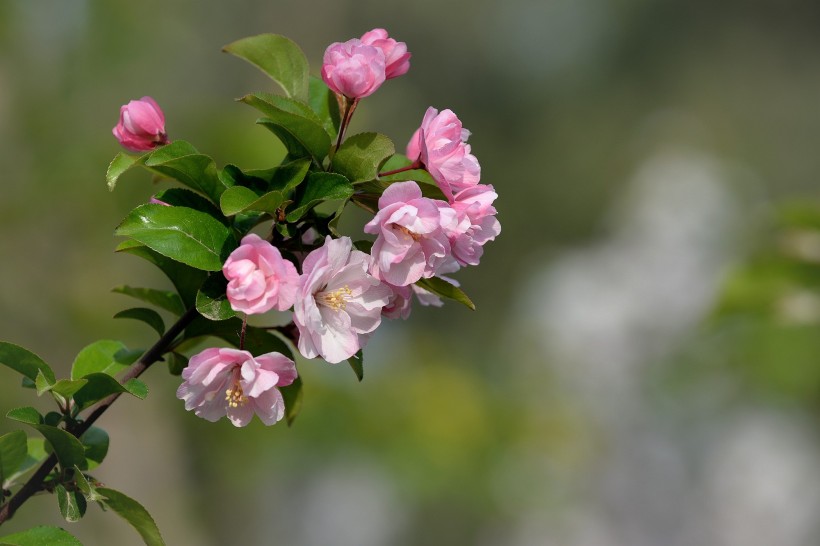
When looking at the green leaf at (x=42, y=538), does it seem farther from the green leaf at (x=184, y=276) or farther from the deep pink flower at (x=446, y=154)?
the deep pink flower at (x=446, y=154)

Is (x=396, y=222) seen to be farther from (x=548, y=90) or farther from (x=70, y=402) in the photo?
(x=548, y=90)

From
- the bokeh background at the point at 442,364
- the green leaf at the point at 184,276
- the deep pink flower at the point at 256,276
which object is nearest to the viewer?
the deep pink flower at the point at 256,276

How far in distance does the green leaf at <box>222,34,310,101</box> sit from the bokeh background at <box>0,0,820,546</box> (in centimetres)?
119

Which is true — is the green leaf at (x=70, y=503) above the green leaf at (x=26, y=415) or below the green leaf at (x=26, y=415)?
below

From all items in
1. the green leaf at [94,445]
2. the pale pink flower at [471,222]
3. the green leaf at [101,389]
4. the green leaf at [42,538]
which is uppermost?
the pale pink flower at [471,222]

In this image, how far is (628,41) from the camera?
12.6m

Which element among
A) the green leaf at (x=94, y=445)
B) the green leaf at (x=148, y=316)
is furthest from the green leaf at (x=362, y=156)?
the green leaf at (x=94, y=445)

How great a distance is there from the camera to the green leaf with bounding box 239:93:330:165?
72 cm

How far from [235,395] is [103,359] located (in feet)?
0.58

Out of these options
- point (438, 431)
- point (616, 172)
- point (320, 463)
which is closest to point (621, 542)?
point (438, 431)

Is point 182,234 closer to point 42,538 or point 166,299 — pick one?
point 166,299

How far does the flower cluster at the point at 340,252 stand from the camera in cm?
71

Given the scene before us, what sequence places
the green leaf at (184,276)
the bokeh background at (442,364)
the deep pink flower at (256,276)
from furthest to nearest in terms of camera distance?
the bokeh background at (442,364)
the green leaf at (184,276)
the deep pink flower at (256,276)

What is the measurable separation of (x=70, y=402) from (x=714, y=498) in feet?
13.0
